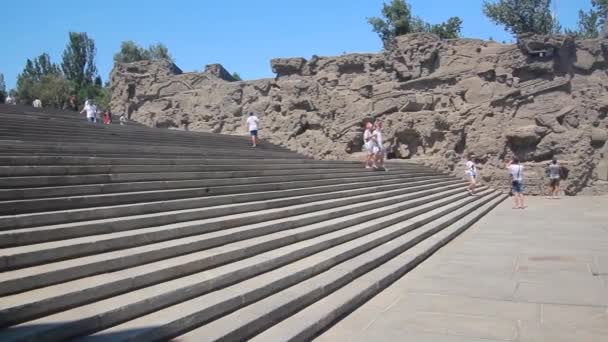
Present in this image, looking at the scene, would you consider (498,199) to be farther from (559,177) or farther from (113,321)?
(113,321)

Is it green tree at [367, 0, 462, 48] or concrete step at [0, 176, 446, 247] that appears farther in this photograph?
green tree at [367, 0, 462, 48]

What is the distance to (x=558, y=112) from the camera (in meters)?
18.8

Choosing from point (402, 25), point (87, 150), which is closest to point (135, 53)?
point (402, 25)

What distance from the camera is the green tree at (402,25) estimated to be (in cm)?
4191

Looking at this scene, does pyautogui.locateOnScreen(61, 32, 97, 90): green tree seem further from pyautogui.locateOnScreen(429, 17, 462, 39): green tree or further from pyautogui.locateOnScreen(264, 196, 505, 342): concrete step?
pyautogui.locateOnScreen(264, 196, 505, 342): concrete step

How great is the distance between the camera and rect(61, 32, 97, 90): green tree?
55.4 meters

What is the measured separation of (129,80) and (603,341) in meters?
26.0

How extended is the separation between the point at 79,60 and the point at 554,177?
5174 cm

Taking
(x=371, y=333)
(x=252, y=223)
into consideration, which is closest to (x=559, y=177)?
(x=252, y=223)

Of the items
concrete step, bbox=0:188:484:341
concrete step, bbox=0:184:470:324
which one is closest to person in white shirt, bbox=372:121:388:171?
concrete step, bbox=0:188:484:341

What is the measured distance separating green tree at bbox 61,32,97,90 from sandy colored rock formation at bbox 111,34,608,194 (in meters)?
37.4

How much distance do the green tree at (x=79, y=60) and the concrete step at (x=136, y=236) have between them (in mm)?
53469

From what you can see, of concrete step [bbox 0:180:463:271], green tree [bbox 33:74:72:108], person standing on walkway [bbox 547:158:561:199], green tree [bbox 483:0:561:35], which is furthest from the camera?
green tree [bbox 33:74:72:108]

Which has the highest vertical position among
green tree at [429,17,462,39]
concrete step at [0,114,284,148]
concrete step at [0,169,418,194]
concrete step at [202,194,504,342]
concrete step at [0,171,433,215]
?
green tree at [429,17,462,39]
